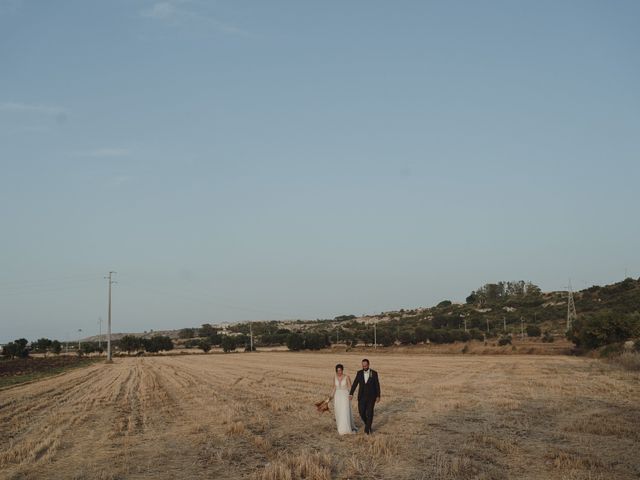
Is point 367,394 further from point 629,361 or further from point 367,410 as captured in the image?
point 629,361

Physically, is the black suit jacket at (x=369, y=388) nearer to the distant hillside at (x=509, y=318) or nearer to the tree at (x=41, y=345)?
the distant hillside at (x=509, y=318)

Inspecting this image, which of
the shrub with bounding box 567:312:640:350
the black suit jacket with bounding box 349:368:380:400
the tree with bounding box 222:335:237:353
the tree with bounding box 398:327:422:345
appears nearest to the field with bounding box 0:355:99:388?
the black suit jacket with bounding box 349:368:380:400

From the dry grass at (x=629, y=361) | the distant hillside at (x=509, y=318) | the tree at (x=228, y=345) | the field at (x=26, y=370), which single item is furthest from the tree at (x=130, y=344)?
the dry grass at (x=629, y=361)

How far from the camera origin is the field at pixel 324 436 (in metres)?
12.2

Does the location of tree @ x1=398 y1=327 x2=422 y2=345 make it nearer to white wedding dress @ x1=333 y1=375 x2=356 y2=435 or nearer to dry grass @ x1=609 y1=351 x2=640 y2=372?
dry grass @ x1=609 y1=351 x2=640 y2=372

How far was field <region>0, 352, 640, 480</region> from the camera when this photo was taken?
12.2 m

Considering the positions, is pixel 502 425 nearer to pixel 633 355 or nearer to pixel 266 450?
pixel 266 450

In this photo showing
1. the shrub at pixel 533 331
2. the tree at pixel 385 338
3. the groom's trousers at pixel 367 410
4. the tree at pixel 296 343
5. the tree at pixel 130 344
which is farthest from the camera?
the tree at pixel 130 344

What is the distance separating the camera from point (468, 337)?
→ 376ft

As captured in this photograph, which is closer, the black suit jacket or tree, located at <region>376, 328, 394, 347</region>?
the black suit jacket

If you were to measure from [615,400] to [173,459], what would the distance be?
16.1 metres

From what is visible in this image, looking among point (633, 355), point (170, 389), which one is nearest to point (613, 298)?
point (633, 355)

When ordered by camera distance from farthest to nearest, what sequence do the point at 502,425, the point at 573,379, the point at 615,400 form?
1. the point at 573,379
2. the point at 615,400
3. the point at 502,425

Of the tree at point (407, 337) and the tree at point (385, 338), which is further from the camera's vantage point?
the tree at point (385, 338)
